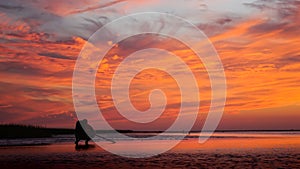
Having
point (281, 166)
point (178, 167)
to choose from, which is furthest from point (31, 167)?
point (281, 166)

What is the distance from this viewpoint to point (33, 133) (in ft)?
208

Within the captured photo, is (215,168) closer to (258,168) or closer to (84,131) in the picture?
(258,168)

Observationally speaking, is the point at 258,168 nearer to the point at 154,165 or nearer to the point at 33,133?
the point at 154,165

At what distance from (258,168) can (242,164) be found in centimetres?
196

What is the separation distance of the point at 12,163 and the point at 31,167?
2.77 metres

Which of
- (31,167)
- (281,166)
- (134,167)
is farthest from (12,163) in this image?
(281,166)

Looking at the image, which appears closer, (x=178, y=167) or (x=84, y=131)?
(x=178, y=167)

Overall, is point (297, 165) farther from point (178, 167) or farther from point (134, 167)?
point (134, 167)

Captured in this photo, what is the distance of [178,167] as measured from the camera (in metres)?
20.5

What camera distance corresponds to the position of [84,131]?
4144 cm

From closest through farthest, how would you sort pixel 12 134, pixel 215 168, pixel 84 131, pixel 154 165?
pixel 215 168
pixel 154 165
pixel 84 131
pixel 12 134

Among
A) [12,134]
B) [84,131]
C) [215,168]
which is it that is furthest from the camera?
[12,134]

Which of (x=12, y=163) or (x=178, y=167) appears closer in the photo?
(x=178, y=167)

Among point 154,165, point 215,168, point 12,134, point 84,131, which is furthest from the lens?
point 12,134
